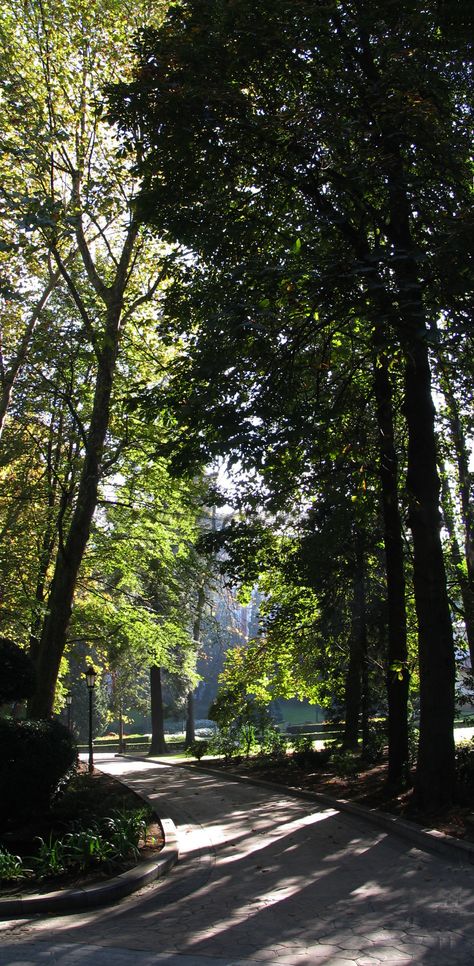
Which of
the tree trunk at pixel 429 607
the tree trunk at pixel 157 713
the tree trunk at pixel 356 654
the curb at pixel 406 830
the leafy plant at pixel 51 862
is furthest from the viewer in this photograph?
the tree trunk at pixel 157 713

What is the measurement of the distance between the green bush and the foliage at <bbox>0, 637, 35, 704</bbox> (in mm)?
854

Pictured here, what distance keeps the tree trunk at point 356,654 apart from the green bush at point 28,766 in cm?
633

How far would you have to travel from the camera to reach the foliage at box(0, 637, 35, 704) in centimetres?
991

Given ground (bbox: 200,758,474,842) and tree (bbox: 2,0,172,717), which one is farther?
tree (bbox: 2,0,172,717)

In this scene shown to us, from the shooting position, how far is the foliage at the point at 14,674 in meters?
9.91

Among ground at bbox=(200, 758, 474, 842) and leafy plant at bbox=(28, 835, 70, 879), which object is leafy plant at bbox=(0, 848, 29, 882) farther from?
ground at bbox=(200, 758, 474, 842)

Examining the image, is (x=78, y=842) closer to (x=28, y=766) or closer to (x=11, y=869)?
(x=11, y=869)

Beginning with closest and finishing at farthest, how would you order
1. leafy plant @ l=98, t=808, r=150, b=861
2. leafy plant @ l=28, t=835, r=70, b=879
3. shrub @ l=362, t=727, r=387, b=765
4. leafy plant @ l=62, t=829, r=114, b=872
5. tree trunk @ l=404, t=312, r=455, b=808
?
leafy plant @ l=28, t=835, r=70, b=879, leafy plant @ l=62, t=829, r=114, b=872, leafy plant @ l=98, t=808, r=150, b=861, tree trunk @ l=404, t=312, r=455, b=808, shrub @ l=362, t=727, r=387, b=765

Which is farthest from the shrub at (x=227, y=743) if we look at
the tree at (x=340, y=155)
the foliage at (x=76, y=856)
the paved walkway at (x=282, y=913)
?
the foliage at (x=76, y=856)

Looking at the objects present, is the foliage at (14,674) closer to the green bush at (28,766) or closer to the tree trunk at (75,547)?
the green bush at (28,766)

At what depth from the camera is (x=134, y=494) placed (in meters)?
18.0

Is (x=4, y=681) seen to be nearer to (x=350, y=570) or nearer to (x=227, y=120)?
(x=350, y=570)

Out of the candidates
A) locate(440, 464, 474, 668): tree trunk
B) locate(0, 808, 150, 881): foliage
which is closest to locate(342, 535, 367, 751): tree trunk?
locate(440, 464, 474, 668): tree trunk

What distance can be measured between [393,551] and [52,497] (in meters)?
9.99
